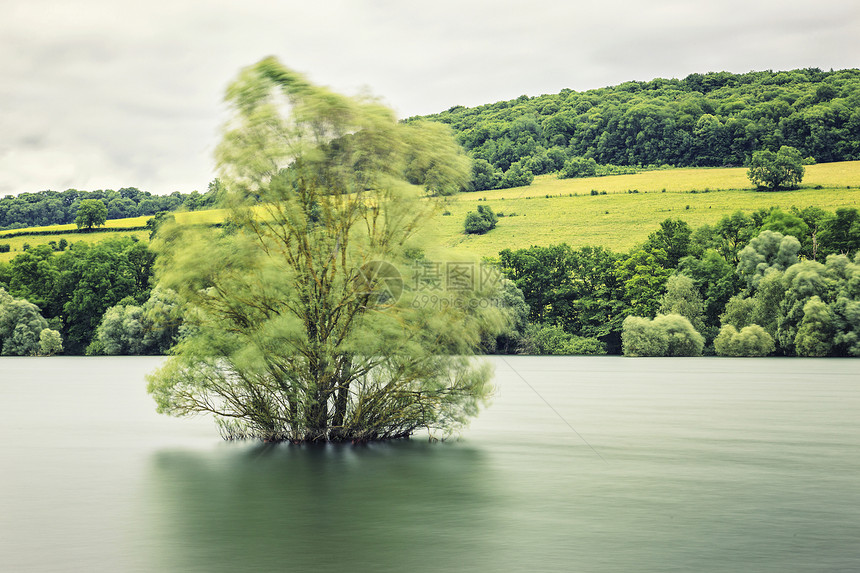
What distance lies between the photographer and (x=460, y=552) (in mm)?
16516

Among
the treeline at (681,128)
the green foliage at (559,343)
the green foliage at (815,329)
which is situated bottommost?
the green foliage at (559,343)

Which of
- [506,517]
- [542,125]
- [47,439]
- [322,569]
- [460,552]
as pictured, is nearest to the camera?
[322,569]

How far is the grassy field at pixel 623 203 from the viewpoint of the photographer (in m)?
136

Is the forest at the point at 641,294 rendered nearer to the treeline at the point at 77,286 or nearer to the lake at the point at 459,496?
the treeline at the point at 77,286

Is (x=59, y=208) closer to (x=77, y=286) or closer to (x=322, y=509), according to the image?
(x=77, y=286)

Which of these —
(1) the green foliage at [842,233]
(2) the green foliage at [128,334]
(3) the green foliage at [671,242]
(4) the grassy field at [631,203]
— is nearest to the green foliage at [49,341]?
(2) the green foliage at [128,334]

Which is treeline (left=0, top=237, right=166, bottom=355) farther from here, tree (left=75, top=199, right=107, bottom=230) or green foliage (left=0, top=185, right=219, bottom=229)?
green foliage (left=0, top=185, right=219, bottom=229)

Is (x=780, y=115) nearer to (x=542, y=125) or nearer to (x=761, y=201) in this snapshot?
(x=761, y=201)

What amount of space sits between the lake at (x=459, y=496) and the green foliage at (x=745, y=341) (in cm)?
5344

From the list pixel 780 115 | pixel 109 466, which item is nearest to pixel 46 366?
pixel 109 466

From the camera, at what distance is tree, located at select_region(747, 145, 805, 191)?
141m

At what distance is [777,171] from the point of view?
14112cm

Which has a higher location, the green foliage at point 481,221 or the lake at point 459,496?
the green foliage at point 481,221

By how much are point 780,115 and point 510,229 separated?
2389 inches
